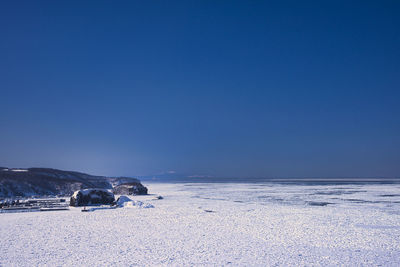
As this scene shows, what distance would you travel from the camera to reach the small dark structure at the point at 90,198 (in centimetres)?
1734

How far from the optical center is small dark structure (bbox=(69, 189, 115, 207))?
17.3 m

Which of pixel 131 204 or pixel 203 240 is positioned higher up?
pixel 131 204

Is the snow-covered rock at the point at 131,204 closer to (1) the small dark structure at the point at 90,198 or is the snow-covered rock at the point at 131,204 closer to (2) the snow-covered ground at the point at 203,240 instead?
(1) the small dark structure at the point at 90,198

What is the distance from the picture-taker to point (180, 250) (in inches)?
273

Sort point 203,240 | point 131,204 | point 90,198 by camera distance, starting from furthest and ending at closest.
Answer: point 90,198
point 131,204
point 203,240

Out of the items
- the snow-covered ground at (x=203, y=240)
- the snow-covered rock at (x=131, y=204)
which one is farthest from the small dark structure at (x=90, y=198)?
the snow-covered ground at (x=203, y=240)

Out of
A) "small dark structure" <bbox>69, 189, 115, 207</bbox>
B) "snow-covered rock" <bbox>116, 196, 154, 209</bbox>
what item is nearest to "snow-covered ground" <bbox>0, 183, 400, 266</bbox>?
"snow-covered rock" <bbox>116, 196, 154, 209</bbox>

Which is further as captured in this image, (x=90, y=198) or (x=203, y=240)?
(x=90, y=198)

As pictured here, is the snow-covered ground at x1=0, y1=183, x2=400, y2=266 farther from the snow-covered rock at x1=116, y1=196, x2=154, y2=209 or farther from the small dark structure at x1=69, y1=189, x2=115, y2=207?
the small dark structure at x1=69, y1=189, x2=115, y2=207

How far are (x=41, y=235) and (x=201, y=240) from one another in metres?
4.52

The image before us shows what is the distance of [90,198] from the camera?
58.6 ft

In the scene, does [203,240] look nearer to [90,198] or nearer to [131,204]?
[131,204]

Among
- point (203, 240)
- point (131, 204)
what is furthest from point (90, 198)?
point (203, 240)

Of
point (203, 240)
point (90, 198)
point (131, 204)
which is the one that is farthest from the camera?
point (90, 198)
